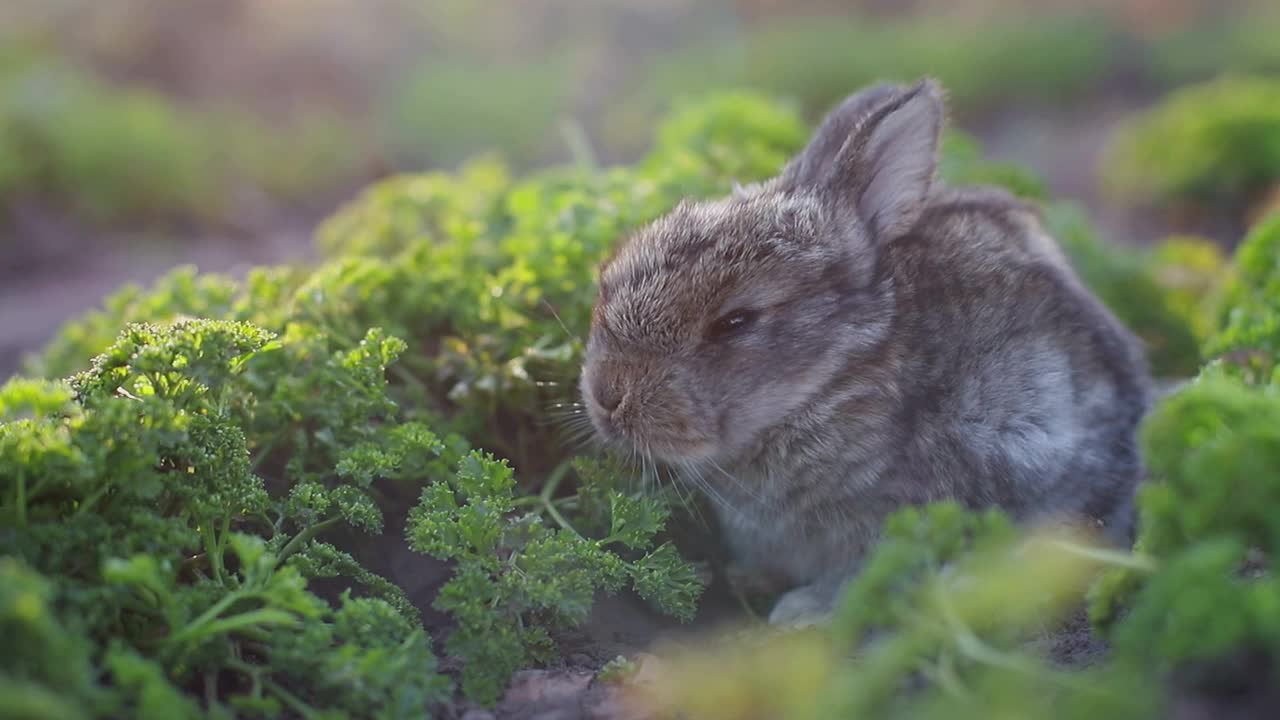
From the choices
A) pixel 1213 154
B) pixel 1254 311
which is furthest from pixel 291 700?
pixel 1213 154

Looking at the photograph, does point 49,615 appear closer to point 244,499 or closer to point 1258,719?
point 244,499

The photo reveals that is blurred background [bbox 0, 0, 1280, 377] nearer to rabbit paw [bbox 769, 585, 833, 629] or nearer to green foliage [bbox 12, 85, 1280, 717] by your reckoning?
green foliage [bbox 12, 85, 1280, 717]

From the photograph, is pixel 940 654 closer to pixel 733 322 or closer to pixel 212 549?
pixel 733 322

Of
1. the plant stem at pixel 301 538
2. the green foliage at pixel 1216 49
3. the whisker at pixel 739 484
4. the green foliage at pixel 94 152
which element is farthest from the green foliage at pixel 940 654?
the green foliage at pixel 1216 49

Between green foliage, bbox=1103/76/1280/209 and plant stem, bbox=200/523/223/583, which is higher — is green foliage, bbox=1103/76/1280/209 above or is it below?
above

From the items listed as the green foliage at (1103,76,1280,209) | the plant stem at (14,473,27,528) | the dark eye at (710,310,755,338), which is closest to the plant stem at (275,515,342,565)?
the plant stem at (14,473,27,528)
